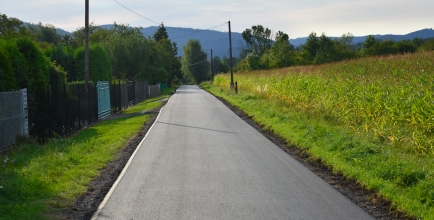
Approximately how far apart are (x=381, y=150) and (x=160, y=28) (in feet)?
418

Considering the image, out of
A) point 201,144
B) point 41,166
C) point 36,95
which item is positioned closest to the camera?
point 41,166

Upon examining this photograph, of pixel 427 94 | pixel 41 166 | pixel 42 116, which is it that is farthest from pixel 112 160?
pixel 427 94

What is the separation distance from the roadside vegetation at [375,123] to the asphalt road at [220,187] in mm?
921

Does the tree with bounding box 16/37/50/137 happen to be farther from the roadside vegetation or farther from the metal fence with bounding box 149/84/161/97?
the metal fence with bounding box 149/84/161/97

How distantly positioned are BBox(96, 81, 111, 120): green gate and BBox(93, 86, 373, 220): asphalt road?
11762 mm

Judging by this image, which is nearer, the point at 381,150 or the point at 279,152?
the point at 381,150

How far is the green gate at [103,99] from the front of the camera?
2631 cm

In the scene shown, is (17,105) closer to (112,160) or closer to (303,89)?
(112,160)

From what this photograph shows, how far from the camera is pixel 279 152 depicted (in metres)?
13.4

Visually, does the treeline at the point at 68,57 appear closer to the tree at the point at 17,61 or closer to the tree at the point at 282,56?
the tree at the point at 17,61

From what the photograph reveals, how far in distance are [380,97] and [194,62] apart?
11574 centimetres

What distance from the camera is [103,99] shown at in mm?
27516

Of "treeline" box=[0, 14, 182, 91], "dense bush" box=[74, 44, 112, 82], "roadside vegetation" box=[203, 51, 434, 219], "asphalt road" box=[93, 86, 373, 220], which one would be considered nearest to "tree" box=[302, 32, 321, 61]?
"treeline" box=[0, 14, 182, 91]

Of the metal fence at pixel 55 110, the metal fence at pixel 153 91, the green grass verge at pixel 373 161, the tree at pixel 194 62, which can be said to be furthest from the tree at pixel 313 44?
the green grass verge at pixel 373 161
